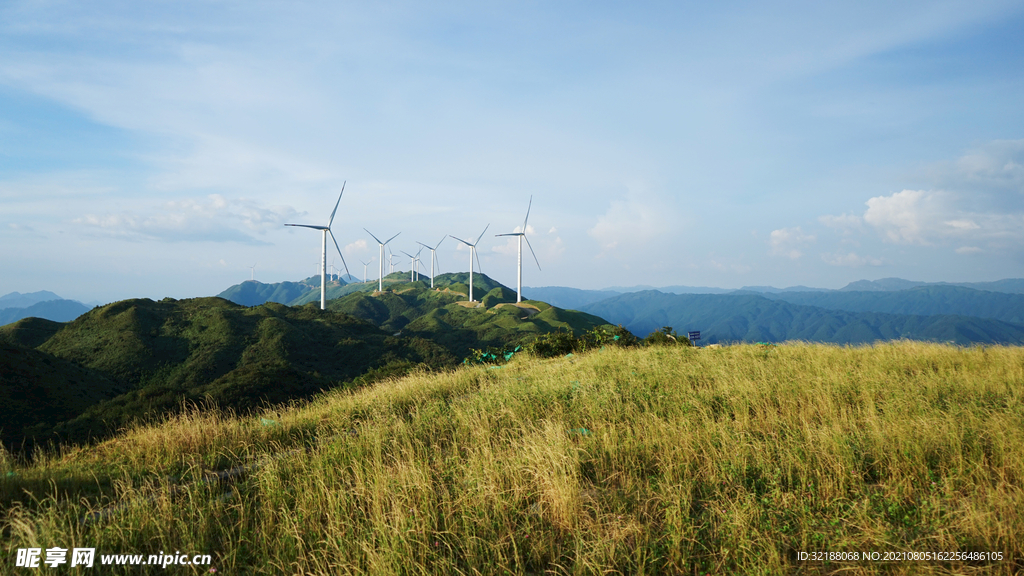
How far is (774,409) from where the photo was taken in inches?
332

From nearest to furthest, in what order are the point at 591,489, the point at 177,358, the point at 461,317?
1. the point at 591,489
2. the point at 177,358
3. the point at 461,317

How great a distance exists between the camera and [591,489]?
6.02 metres

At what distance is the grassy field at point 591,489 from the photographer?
15.0ft

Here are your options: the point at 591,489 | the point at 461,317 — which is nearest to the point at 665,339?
the point at 591,489

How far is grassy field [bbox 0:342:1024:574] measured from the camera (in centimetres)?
456

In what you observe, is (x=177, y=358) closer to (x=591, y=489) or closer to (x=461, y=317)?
(x=591, y=489)

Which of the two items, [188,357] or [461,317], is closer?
[188,357]

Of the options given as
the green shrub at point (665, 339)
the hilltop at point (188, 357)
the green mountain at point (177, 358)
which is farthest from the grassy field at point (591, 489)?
the green mountain at point (177, 358)

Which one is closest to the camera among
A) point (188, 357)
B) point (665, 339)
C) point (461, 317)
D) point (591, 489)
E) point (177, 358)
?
point (591, 489)

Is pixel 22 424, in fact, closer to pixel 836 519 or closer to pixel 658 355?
pixel 658 355

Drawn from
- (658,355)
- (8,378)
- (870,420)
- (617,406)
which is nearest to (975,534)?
(870,420)

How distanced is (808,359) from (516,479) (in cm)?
1198

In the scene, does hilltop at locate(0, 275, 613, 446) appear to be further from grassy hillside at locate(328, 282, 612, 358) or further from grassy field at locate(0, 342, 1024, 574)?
grassy field at locate(0, 342, 1024, 574)

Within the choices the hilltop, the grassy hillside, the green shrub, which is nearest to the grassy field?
the hilltop
